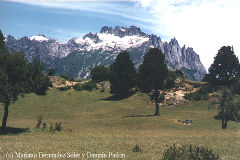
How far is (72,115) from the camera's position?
208 feet

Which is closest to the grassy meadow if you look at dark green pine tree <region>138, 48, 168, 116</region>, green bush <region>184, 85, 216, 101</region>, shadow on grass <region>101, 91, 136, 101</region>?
shadow on grass <region>101, 91, 136, 101</region>

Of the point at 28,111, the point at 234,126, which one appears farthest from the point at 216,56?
the point at 28,111

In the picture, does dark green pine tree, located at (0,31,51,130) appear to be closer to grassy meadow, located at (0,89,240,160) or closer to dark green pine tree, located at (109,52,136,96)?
grassy meadow, located at (0,89,240,160)

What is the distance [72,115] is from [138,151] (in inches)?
1716

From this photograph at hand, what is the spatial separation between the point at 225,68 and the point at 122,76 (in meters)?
32.5

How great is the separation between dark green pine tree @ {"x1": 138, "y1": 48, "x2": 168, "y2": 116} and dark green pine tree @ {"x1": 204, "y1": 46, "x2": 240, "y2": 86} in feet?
88.3

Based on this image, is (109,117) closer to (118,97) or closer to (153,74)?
(153,74)

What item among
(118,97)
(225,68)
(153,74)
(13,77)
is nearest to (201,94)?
(225,68)

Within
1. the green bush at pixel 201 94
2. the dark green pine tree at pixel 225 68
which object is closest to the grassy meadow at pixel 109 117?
the green bush at pixel 201 94

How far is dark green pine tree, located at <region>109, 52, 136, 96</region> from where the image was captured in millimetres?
86381

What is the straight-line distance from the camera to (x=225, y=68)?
81750mm

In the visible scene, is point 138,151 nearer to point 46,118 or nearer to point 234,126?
point 234,126

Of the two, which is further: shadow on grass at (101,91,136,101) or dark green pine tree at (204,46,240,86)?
shadow on grass at (101,91,136,101)

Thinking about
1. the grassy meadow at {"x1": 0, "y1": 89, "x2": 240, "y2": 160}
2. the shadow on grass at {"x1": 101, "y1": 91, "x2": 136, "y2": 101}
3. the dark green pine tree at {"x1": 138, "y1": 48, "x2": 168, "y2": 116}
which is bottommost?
the grassy meadow at {"x1": 0, "y1": 89, "x2": 240, "y2": 160}
